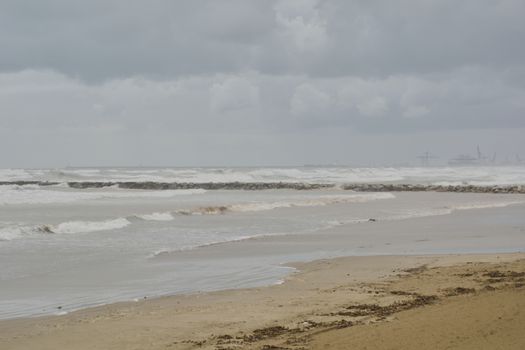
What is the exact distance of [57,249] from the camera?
59.3ft

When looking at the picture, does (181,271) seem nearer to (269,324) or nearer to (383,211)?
(269,324)

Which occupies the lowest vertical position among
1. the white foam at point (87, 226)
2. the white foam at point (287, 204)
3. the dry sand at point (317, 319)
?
the white foam at point (87, 226)

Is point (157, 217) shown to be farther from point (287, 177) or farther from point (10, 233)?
point (287, 177)

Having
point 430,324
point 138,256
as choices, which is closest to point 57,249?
point 138,256

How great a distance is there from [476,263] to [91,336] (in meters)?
8.91

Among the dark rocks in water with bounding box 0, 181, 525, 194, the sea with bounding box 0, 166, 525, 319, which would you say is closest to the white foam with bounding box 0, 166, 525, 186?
the dark rocks in water with bounding box 0, 181, 525, 194

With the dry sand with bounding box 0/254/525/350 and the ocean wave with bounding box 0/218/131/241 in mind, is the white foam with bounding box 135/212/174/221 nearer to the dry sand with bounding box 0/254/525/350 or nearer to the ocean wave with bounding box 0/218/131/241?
the ocean wave with bounding box 0/218/131/241

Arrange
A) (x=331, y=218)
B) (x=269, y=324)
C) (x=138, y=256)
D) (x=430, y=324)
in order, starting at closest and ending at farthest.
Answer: (x=430, y=324)
(x=269, y=324)
(x=138, y=256)
(x=331, y=218)

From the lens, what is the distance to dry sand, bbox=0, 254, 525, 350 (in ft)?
24.0

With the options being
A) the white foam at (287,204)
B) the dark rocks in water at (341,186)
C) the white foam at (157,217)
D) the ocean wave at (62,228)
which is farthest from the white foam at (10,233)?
the dark rocks in water at (341,186)

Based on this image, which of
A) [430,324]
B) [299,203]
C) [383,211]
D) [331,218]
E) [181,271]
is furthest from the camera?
[299,203]

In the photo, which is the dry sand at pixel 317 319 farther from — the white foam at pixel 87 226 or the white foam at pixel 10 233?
the white foam at pixel 87 226

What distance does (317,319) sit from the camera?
869 cm

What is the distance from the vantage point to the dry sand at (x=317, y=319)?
7.32 m
